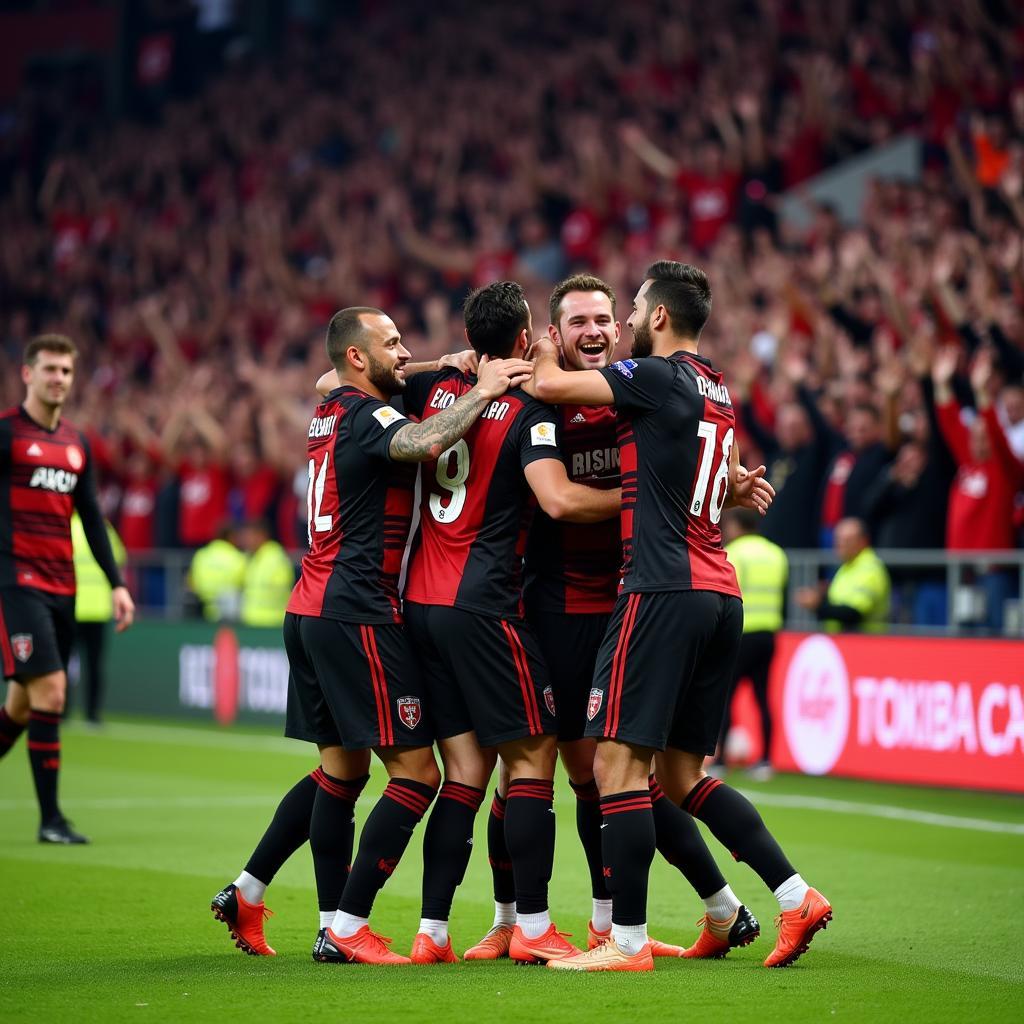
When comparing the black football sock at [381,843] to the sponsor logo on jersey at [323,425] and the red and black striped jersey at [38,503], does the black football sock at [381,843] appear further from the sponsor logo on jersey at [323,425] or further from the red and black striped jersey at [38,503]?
the red and black striped jersey at [38,503]

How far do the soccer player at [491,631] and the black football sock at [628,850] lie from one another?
293mm

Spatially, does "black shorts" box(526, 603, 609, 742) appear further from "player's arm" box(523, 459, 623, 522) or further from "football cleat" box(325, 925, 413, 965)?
"football cleat" box(325, 925, 413, 965)

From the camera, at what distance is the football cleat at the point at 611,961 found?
5.98m

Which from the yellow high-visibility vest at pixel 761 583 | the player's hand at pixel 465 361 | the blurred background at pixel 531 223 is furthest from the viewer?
the blurred background at pixel 531 223

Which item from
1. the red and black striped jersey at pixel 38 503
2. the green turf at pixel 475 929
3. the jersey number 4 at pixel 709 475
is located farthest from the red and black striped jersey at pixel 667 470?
the red and black striped jersey at pixel 38 503

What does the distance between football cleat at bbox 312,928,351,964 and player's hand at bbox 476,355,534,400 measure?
2.05 metres

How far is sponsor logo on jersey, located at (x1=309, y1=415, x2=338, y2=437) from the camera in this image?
639cm

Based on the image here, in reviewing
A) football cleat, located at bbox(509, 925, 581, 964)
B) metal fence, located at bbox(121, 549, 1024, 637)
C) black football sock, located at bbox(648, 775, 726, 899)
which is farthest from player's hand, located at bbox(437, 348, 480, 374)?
metal fence, located at bbox(121, 549, 1024, 637)

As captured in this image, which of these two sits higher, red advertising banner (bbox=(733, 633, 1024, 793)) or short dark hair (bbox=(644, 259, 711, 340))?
short dark hair (bbox=(644, 259, 711, 340))

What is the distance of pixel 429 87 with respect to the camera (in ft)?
82.9

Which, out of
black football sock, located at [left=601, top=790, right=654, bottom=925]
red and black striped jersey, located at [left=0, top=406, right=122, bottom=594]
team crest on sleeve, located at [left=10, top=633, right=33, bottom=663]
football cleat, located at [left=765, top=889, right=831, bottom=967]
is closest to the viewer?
black football sock, located at [left=601, top=790, right=654, bottom=925]

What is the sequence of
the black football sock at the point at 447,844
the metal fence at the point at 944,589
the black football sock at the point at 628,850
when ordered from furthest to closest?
the metal fence at the point at 944,589 → the black football sock at the point at 447,844 → the black football sock at the point at 628,850

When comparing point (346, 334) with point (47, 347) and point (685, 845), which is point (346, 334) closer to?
point (685, 845)

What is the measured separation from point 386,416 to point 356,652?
87 centimetres
